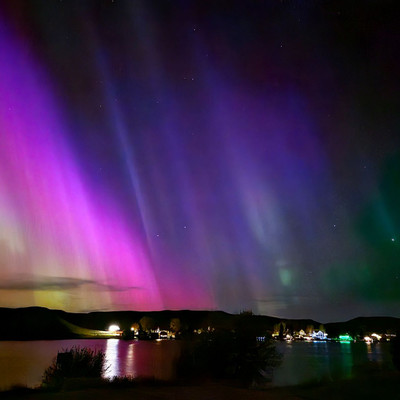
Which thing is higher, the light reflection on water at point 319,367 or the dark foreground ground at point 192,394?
the light reflection on water at point 319,367

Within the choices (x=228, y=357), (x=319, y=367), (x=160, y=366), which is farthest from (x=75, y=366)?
(x=319, y=367)

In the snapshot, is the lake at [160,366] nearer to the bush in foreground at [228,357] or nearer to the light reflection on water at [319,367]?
the light reflection on water at [319,367]

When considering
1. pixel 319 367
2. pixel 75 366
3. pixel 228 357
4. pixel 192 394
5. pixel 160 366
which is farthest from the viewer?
pixel 319 367

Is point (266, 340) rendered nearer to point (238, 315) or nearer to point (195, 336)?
point (238, 315)

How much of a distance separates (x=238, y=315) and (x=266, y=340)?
376 centimetres

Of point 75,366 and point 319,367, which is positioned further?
point 319,367

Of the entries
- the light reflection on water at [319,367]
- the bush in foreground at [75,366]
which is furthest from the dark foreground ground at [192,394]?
the light reflection on water at [319,367]

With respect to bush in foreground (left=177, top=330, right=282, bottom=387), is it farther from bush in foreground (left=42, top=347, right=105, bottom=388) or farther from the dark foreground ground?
the dark foreground ground

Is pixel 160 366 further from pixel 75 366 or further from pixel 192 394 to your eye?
pixel 192 394

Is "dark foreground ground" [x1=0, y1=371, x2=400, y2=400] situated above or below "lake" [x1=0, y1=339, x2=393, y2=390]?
below

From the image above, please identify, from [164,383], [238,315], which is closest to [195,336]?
[238,315]

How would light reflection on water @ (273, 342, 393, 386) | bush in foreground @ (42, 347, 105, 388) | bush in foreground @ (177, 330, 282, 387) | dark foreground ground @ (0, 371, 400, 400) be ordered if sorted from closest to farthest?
dark foreground ground @ (0, 371, 400, 400) < bush in foreground @ (42, 347, 105, 388) < bush in foreground @ (177, 330, 282, 387) < light reflection on water @ (273, 342, 393, 386)

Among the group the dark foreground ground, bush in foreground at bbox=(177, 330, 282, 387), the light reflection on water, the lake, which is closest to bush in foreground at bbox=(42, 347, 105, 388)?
the lake

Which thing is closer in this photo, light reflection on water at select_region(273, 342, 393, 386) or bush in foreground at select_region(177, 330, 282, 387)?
bush in foreground at select_region(177, 330, 282, 387)
